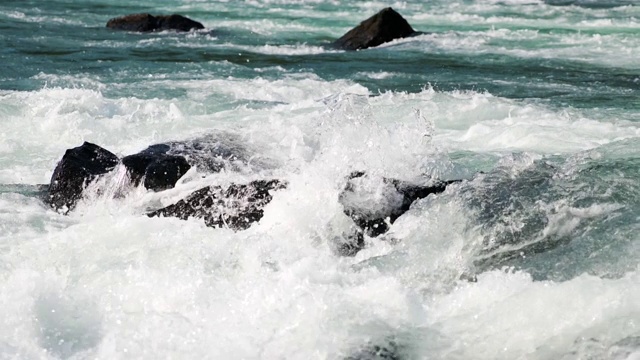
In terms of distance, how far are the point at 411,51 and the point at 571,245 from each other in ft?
41.2

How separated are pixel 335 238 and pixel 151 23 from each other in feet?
52.9

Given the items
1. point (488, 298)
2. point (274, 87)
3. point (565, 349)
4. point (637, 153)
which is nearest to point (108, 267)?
point (488, 298)

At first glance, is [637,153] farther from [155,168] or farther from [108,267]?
[108,267]

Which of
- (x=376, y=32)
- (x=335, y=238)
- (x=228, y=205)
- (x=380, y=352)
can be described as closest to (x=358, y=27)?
(x=376, y=32)

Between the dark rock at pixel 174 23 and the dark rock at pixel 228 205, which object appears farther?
the dark rock at pixel 174 23

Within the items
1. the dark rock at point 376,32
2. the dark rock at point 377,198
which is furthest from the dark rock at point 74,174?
the dark rock at point 376,32

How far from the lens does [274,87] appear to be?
14.5 meters

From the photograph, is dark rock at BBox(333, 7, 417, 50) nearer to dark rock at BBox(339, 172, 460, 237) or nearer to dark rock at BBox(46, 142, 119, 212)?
dark rock at BBox(46, 142, 119, 212)

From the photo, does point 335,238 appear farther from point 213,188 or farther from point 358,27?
point 358,27

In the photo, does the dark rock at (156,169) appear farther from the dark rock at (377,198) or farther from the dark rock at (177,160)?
the dark rock at (377,198)

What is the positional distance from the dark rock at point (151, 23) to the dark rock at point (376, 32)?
167 inches

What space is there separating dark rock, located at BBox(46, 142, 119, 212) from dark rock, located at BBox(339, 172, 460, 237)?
228cm

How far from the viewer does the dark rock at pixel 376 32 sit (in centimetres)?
1952

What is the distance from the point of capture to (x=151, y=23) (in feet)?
72.6
